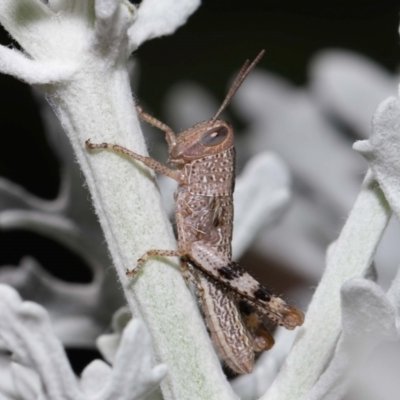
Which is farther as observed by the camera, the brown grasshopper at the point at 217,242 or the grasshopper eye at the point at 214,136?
the grasshopper eye at the point at 214,136

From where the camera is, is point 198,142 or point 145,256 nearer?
point 145,256

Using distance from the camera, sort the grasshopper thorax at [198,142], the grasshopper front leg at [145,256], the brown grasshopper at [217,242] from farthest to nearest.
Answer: the grasshopper thorax at [198,142] < the brown grasshopper at [217,242] < the grasshopper front leg at [145,256]

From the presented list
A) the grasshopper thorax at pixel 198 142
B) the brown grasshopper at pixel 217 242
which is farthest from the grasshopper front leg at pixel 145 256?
the grasshopper thorax at pixel 198 142

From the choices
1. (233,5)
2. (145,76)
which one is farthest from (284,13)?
(145,76)

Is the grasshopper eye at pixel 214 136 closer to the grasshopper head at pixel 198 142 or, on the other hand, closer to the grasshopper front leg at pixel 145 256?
the grasshopper head at pixel 198 142

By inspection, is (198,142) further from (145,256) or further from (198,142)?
(145,256)

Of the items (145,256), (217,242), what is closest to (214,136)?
(217,242)

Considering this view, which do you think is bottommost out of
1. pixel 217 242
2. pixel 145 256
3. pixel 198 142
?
pixel 145 256

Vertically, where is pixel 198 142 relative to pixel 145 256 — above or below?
above

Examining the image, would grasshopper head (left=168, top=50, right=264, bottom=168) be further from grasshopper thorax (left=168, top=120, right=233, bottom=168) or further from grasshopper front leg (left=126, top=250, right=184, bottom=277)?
grasshopper front leg (left=126, top=250, right=184, bottom=277)
